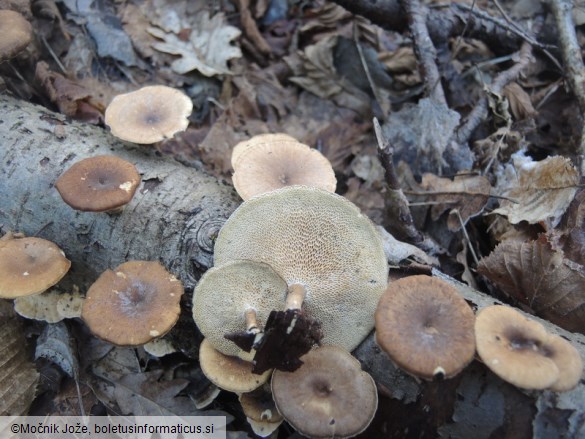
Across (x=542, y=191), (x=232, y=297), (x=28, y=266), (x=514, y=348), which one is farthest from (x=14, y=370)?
(x=542, y=191)

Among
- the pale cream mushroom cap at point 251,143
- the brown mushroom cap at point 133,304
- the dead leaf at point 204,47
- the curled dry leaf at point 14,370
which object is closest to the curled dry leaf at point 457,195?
the pale cream mushroom cap at point 251,143

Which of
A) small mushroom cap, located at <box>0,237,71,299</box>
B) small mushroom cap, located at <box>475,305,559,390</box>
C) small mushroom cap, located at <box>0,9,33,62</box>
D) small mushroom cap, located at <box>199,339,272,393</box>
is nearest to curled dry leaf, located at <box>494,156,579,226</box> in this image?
small mushroom cap, located at <box>475,305,559,390</box>

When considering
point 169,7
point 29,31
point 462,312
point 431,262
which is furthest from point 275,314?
point 169,7

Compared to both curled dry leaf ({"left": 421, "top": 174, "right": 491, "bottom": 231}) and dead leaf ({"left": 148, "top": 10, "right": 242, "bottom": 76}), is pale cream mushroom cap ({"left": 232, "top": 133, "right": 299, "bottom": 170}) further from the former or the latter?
dead leaf ({"left": 148, "top": 10, "right": 242, "bottom": 76})

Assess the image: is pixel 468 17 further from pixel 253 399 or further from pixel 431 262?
pixel 253 399

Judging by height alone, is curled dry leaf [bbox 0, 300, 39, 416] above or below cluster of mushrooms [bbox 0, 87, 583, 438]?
below

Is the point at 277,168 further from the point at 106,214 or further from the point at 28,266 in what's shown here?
the point at 28,266
